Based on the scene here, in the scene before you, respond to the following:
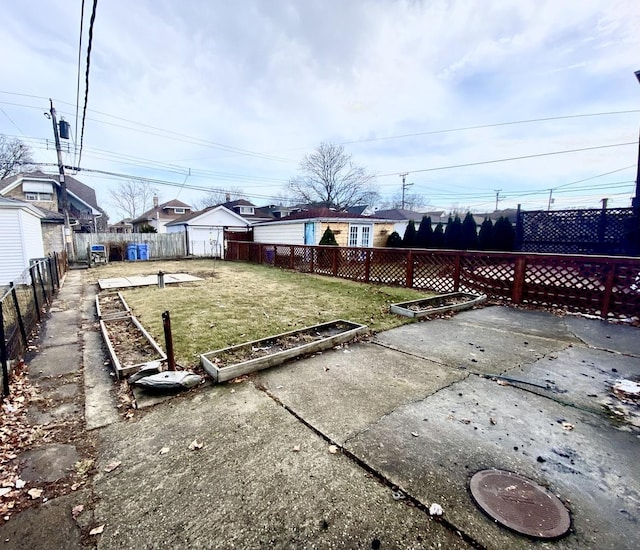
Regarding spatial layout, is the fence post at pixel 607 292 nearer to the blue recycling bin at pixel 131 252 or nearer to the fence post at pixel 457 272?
the fence post at pixel 457 272

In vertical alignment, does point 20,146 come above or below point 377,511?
above

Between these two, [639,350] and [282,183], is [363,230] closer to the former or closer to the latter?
[639,350]

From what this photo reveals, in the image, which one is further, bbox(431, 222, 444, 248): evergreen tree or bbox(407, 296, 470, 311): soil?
bbox(431, 222, 444, 248): evergreen tree

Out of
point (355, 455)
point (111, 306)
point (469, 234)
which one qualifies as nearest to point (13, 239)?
point (111, 306)

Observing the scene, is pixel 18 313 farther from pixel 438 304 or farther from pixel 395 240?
pixel 395 240

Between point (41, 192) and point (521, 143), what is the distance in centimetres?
3253

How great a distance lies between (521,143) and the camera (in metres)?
19.6

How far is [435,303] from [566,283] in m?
2.68

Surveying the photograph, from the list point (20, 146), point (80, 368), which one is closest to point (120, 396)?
point (80, 368)

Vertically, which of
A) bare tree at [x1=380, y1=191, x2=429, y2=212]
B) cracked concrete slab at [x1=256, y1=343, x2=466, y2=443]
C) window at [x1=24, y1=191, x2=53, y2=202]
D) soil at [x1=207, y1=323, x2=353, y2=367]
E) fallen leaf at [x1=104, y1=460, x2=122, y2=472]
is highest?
bare tree at [x1=380, y1=191, x2=429, y2=212]

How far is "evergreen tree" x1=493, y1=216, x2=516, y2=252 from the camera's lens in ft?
53.3

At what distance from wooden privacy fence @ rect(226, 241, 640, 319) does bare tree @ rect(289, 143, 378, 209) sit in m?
25.3

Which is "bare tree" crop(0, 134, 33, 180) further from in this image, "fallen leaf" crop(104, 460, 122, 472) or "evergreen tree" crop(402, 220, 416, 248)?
"fallen leaf" crop(104, 460, 122, 472)

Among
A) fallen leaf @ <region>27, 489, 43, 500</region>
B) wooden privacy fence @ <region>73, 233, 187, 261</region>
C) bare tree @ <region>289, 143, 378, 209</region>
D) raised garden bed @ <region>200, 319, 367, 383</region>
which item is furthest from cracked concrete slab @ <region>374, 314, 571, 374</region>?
bare tree @ <region>289, 143, 378, 209</region>
